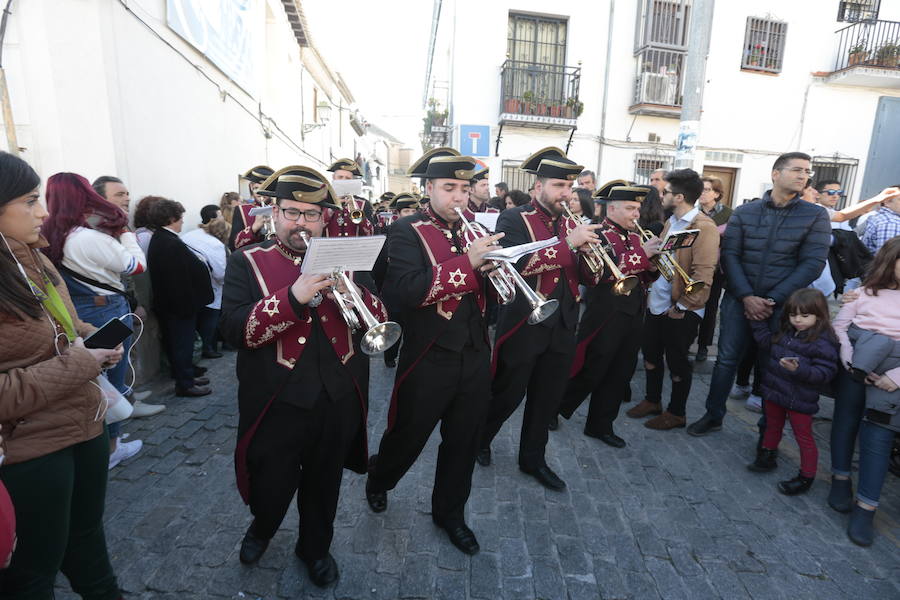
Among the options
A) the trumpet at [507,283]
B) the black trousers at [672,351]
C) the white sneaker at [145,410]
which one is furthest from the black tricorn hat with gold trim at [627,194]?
the white sneaker at [145,410]

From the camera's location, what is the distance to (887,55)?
12.9 metres

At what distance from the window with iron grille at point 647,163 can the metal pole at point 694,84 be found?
24.2 ft

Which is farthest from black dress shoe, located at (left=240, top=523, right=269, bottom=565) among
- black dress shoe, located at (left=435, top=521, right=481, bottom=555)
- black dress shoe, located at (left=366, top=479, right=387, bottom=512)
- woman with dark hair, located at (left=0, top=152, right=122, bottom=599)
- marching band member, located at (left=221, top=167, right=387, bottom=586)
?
black dress shoe, located at (left=435, top=521, right=481, bottom=555)

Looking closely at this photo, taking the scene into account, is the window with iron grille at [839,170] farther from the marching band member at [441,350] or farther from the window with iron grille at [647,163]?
the marching band member at [441,350]

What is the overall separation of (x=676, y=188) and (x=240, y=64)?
7.99 m

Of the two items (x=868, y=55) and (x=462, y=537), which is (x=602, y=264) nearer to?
(x=462, y=537)

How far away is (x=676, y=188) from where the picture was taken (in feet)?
15.1

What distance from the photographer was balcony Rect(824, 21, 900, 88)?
12867 mm

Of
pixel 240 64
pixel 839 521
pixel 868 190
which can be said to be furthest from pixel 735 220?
pixel 868 190

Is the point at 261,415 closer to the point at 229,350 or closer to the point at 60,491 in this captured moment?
the point at 60,491

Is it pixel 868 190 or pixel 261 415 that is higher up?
pixel 868 190

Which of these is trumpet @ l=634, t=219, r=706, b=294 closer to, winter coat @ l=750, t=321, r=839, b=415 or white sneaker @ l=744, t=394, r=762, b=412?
winter coat @ l=750, t=321, r=839, b=415

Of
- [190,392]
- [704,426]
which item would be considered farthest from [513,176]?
[190,392]

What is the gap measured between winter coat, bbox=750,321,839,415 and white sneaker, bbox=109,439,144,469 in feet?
16.4
